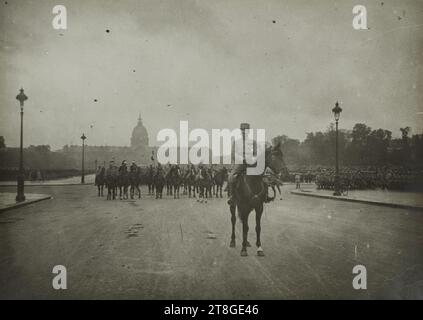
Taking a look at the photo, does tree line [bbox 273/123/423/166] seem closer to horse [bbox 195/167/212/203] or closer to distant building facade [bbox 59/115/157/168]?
horse [bbox 195/167/212/203]

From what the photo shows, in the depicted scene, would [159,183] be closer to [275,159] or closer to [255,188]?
[255,188]

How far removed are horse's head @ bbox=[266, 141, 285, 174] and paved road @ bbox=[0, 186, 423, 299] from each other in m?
1.85

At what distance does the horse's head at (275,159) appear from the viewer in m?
7.61

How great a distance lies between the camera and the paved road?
5715 mm

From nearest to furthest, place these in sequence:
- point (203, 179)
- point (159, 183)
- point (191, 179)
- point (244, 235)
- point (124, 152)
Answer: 1. point (244, 235)
2. point (203, 179)
3. point (159, 183)
4. point (191, 179)
5. point (124, 152)

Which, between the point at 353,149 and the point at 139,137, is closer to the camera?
the point at 353,149

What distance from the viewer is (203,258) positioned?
300 inches

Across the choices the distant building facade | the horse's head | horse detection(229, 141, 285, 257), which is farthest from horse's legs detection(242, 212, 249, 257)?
the distant building facade

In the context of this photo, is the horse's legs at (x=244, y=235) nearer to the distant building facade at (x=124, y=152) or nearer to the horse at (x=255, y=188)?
the horse at (x=255, y=188)

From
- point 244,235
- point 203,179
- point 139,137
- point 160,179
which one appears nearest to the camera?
point 244,235

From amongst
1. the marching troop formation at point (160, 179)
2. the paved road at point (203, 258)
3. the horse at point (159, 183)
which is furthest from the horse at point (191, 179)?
the paved road at point (203, 258)

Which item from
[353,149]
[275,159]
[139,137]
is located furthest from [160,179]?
[139,137]

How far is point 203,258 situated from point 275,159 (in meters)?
2.48
